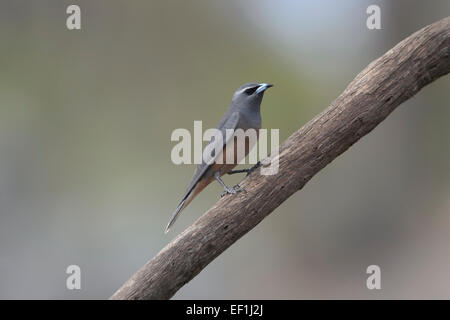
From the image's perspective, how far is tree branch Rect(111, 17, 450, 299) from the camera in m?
3.58

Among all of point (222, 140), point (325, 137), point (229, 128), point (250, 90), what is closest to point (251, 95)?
point (250, 90)

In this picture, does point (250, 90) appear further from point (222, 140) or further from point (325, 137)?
point (325, 137)

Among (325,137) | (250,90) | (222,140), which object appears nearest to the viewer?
(325,137)

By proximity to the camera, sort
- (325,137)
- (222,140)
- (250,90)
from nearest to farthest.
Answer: (325,137) < (222,140) < (250,90)

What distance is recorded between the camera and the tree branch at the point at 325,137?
3.58 metres

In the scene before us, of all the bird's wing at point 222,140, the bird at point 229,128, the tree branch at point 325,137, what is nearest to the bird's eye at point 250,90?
the bird at point 229,128

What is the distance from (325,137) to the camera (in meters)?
3.66

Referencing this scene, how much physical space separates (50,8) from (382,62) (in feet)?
19.5

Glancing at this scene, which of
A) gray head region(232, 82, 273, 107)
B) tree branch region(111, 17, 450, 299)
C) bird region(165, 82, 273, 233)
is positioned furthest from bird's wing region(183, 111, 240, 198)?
tree branch region(111, 17, 450, 299)

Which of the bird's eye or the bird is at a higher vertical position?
the bird's eye

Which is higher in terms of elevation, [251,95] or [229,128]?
[251,95]

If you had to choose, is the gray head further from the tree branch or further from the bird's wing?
the tree branch

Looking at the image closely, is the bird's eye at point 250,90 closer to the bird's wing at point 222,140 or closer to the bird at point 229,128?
the bird at point 229,128

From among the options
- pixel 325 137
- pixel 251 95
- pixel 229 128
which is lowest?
pixel 325 137
